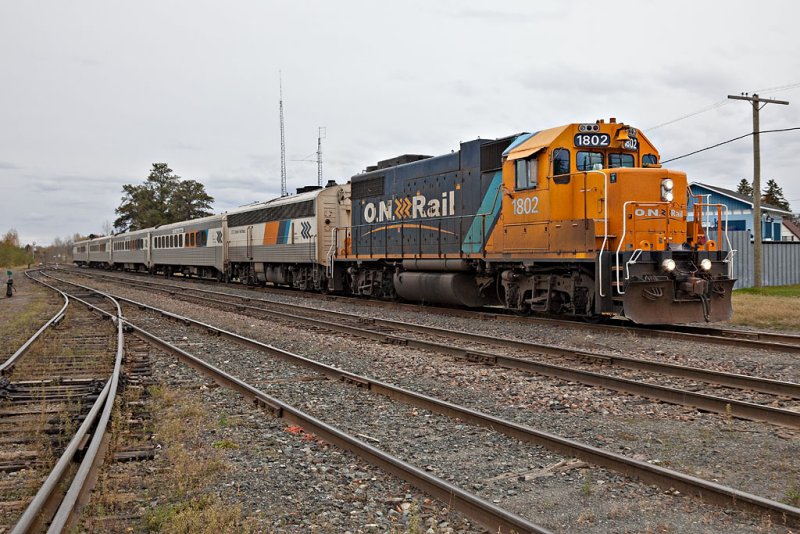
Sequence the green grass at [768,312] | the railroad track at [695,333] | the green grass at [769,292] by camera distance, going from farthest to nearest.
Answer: the green grass at [769,292] → the green grass at [768,312] → the railroad track at [695,333]

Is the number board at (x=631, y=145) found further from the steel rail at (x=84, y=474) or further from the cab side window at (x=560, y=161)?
the steel rail at (x=84, y=474)

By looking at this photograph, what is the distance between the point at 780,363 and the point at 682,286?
2267 millimetres

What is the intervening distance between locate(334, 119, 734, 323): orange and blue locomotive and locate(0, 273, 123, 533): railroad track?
7180 mm

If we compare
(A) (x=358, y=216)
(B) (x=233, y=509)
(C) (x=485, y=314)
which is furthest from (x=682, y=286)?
(A) (x=358, y=216)

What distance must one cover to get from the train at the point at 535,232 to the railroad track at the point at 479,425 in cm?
487

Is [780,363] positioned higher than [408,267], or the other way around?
[408,267]

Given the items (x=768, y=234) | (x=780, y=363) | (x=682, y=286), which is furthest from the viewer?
(x=768, y=234)

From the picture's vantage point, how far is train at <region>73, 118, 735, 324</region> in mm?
10383

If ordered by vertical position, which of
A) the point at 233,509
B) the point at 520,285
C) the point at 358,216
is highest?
the point at 358,216

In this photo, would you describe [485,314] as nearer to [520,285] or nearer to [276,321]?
[520,285]

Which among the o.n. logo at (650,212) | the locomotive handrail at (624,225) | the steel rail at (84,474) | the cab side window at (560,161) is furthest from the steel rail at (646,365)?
the steel rail at (84,474)

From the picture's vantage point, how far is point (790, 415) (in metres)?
5.38

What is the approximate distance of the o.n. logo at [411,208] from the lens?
48.9 ft

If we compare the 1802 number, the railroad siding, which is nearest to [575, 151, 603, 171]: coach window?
the 1802 number
